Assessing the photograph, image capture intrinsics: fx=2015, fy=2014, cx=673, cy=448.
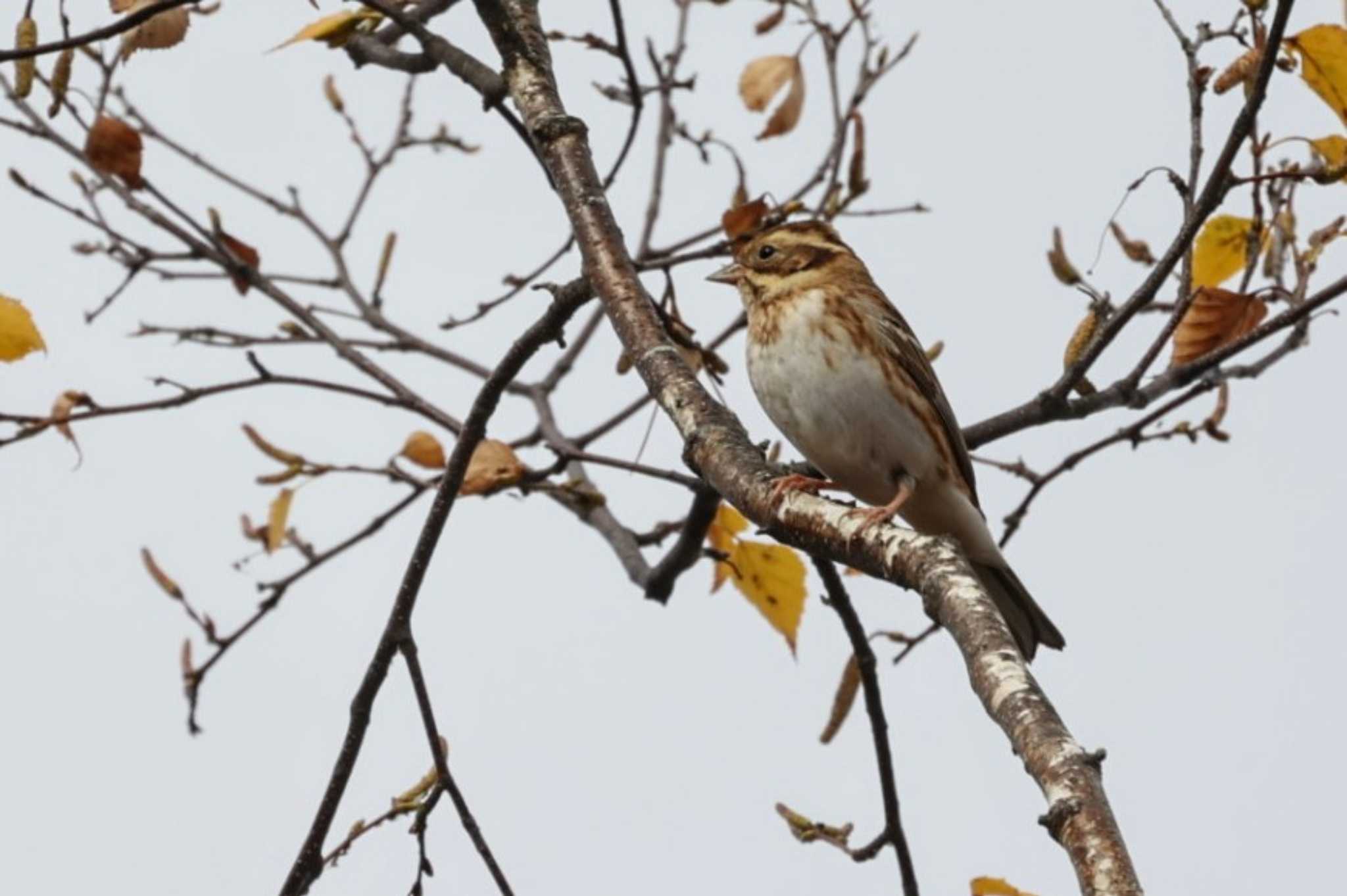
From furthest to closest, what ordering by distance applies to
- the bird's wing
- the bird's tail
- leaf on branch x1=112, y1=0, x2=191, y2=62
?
the bird's wing → the bird's tail → leaf on branch x1=112, y1=0, x2=191, y2=62

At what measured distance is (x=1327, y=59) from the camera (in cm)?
389

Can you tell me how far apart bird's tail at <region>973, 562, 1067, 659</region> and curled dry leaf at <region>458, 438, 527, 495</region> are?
1590 millimetres

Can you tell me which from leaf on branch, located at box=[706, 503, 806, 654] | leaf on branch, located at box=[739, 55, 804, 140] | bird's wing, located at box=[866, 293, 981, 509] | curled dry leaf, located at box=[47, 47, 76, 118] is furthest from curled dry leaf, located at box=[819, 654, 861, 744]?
curled dry leaf, located at box=[47, 47, 76, 118]

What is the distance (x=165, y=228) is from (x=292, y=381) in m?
0.99

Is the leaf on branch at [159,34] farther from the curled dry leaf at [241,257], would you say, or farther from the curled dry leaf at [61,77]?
the curled dry leaf at [241,257]

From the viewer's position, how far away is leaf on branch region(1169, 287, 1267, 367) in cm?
440

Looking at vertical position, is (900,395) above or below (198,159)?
below

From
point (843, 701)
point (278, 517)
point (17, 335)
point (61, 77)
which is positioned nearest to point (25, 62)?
point (61, 77)

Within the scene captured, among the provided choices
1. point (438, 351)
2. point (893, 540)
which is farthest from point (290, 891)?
point (438, 351)

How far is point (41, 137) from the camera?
6.59m

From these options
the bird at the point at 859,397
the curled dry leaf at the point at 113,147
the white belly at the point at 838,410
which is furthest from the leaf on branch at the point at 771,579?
the curled dry leaf at the point at 113,147

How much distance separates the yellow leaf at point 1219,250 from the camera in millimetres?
4703

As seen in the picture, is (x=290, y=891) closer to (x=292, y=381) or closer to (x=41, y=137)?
(x=292, y=381)

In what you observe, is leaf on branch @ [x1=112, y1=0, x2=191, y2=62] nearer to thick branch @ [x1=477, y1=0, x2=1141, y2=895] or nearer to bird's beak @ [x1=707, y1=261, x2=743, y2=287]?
thick branch @ [x1=477, y1=0, x2=1141, y2=895]
